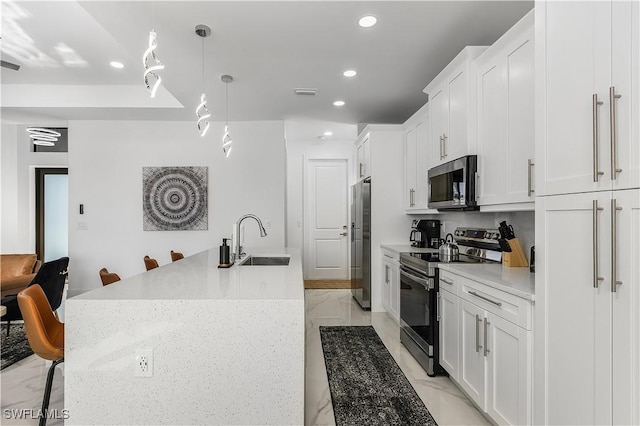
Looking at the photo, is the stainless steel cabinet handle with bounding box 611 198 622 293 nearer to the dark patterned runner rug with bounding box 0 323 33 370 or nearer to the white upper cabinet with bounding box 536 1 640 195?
the white upper cabinet with bounding box 536 1 640 195

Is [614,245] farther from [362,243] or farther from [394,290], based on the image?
[362,243]

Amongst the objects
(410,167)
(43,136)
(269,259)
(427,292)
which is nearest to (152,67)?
(269,259)

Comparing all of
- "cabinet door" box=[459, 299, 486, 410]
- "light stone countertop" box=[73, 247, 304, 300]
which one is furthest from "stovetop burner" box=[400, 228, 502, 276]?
"light stone countertop" box=[73, 247, 304, 300]

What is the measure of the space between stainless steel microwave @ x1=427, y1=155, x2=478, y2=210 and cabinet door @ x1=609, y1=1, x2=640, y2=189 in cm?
139

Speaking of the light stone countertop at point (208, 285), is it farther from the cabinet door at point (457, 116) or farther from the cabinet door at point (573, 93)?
the cabinet door at point (457, 116)

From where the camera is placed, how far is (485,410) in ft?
6.61

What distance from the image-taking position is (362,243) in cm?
482

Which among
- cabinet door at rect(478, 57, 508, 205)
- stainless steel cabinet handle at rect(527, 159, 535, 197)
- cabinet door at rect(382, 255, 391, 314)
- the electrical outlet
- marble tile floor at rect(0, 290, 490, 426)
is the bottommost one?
marble tile floor at rect(0, 290, 490, 426)

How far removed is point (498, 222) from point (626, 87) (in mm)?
1895

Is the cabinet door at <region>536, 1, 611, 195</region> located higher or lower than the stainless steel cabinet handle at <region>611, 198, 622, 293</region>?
higher

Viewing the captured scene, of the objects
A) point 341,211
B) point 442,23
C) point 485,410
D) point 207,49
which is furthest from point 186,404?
point 341,211

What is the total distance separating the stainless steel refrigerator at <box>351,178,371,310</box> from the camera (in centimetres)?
457

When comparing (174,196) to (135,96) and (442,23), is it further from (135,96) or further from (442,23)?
(442,23)

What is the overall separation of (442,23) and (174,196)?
13.8 feet
